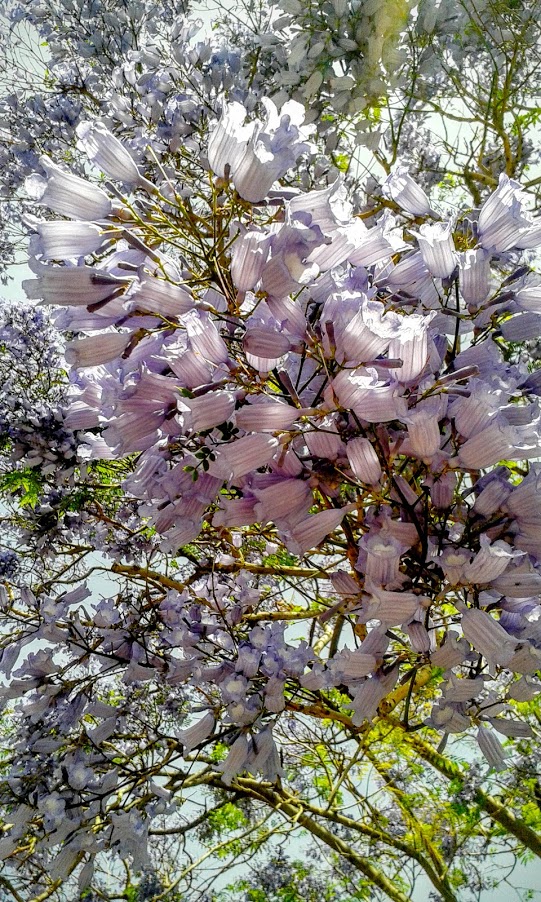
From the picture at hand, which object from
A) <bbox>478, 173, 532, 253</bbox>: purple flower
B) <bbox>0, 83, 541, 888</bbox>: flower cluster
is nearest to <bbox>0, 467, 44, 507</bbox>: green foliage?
<bbox>0, 83, 541, 888</bbox>: flower cluster

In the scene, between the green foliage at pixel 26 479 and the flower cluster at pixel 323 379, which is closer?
the flower cluster at pixel 323 379

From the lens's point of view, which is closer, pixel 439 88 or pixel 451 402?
pixel 451 402

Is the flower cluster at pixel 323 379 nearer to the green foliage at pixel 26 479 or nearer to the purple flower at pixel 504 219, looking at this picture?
the purple flower at pixel 504 219

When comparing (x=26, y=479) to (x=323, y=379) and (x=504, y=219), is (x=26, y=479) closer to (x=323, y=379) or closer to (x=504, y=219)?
(x=323, y=379)

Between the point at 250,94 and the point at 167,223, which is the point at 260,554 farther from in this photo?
the point at 167,223

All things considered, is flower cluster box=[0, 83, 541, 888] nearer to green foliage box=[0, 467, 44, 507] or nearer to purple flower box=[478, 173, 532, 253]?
purple flower box=[478, 173, 532, 253]

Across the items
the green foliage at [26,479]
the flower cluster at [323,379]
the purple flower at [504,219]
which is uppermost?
the purple flower at [504,219]

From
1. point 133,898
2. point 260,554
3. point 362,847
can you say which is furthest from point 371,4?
point 362,847

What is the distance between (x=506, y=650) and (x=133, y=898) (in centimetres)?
462

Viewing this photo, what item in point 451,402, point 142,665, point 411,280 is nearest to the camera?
point 451,402

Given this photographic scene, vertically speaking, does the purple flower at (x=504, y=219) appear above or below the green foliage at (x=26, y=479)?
above

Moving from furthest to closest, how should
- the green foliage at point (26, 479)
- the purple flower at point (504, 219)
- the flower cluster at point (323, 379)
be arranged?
the green foliage at point (26, 479) → the purple flower at point (504, 219) → the flower cluster at point (323, 379)

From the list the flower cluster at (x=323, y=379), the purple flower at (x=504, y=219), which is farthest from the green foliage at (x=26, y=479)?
the purple flower at (x=504, y=219)

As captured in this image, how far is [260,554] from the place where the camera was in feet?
12.5
